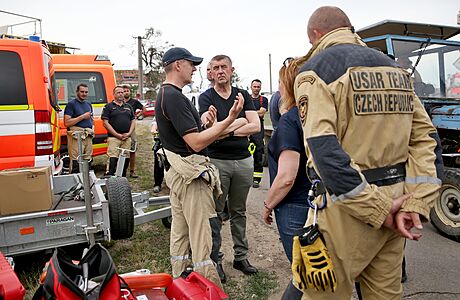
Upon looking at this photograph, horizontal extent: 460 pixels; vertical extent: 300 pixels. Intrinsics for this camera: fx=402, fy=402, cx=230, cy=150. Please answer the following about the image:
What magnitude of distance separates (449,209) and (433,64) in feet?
7.41

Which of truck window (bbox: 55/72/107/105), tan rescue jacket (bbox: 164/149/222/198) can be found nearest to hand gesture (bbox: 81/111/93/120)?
truck window (bbox: 55/72/107/105)

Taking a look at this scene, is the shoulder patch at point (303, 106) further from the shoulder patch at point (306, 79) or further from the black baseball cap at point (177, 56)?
the black baseball cap at point (177, 56)

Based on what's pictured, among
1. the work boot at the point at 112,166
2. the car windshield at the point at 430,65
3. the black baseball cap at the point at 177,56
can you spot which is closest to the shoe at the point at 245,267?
the black baseball cap at the point at 177,56

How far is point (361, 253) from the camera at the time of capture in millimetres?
1816

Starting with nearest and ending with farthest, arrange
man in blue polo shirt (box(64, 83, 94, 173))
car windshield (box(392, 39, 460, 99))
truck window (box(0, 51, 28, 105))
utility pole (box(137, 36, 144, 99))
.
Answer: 1. truck window (box(0, 51, 28, 105))
2. car windshield (box(392, 39, 460, 99))
3. man in blue polo shirt (box(64, 83, 94, 173))
4. utility pole (box(137, 36, 144, 99))

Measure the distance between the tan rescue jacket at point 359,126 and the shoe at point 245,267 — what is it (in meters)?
2.22

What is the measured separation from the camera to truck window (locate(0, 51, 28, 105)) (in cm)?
442

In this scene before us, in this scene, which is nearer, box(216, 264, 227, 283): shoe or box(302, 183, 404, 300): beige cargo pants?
box(302, 183, 404, 300): beige cargo pants

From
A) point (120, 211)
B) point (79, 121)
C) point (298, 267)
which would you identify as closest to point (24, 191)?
point (120, 211)

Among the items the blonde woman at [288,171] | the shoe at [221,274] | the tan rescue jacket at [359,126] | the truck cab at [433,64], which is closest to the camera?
the tan rescue jacket at [359,126]

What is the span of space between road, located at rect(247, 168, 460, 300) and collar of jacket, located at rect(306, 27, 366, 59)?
88.6 inches

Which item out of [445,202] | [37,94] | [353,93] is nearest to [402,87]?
[353,93]

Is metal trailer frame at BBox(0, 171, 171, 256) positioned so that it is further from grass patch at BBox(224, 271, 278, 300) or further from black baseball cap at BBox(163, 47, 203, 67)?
black baseball cap at BBox(163, 47, 203, 67)

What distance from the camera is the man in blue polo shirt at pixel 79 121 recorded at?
7.48 metres
